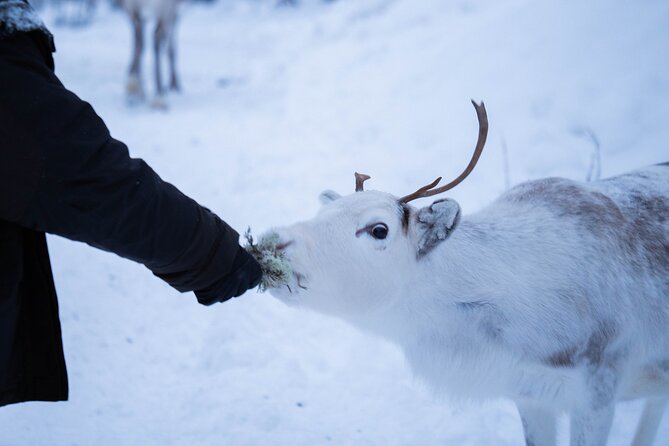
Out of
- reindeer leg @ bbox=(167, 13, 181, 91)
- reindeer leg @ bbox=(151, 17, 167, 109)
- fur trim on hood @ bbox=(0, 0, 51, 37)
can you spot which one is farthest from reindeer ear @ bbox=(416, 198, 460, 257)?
reindeer leg @ bbox=(167, 13, 181, 91)

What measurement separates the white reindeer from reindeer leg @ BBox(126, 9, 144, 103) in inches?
284

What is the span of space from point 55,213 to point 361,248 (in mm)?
901

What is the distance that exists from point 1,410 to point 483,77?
17.7 feet

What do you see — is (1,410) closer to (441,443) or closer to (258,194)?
(441,443)

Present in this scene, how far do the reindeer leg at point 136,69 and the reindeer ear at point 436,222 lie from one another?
748cm

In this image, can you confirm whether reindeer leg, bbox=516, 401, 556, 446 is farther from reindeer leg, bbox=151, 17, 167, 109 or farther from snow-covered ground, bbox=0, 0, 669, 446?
reindeer leg, bbox=151, 17, 167, 109

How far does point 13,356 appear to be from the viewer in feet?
5.10

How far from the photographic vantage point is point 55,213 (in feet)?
4.17

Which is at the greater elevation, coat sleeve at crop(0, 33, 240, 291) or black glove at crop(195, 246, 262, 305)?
coat sleeve at crop(0, 33, 240, 291)

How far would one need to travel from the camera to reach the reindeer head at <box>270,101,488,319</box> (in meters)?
1.67

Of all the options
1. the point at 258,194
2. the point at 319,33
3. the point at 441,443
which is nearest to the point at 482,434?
the point at 441,443

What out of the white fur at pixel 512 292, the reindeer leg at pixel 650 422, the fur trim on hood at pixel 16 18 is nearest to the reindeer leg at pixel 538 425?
the white fur at pixel 512 292

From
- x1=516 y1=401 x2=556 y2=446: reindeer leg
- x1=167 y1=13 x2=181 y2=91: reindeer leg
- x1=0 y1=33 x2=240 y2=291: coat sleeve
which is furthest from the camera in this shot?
x1=167 y1=13 x2=181 y2=91: reindeer leg

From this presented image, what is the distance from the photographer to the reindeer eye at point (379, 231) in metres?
1.68
